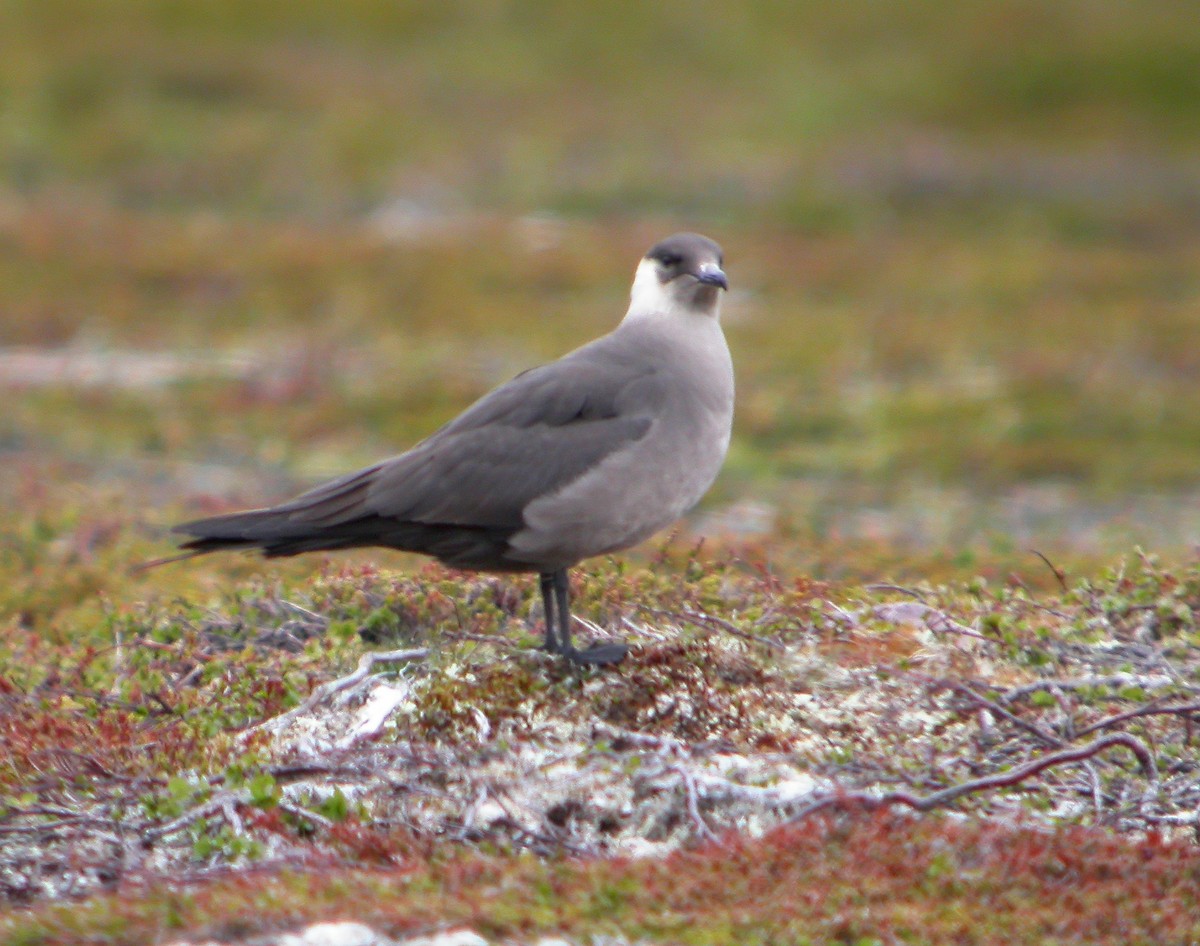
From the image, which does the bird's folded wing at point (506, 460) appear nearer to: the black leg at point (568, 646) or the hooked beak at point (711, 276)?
the black leg at point (568, 646)

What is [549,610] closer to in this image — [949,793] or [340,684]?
[340,684]

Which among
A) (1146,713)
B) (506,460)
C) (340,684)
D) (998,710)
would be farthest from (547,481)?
(1146,713)

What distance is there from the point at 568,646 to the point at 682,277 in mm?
1569

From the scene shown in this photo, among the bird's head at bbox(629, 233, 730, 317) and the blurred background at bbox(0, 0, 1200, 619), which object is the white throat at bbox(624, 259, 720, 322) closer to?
the bird's head at bbox(629, 233, 730, 317)

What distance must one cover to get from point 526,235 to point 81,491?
33.5 ft

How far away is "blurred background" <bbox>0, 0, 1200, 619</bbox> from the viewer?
11.9 metres

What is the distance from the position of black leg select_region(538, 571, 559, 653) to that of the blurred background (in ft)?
9.47

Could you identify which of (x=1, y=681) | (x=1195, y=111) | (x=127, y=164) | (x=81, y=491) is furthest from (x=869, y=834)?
(x=1195, y=111)

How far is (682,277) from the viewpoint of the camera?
20.5 ft

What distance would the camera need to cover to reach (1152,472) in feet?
40.3

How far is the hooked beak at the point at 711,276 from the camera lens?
20.1 ft

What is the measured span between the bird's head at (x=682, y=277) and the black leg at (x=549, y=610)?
1140 mm

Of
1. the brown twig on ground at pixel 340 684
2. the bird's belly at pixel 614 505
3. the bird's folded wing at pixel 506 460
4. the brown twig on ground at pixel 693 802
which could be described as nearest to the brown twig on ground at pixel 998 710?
the brown twig on ground at pixel 693 802

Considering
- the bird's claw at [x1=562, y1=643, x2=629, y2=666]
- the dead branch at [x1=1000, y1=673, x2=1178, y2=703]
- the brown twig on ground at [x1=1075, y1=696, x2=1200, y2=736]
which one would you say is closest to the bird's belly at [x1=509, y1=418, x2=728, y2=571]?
the bird's claw at [x1=562, y1=643, x2=629, y2=666]
